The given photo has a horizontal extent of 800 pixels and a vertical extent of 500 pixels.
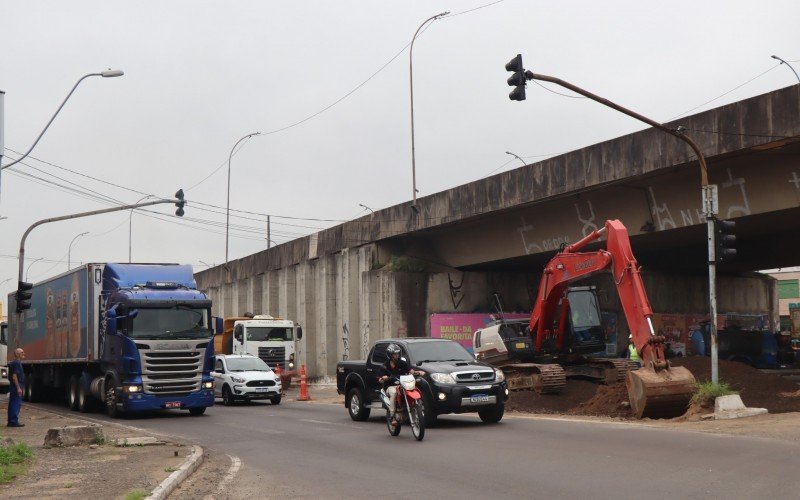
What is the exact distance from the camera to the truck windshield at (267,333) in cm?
4109

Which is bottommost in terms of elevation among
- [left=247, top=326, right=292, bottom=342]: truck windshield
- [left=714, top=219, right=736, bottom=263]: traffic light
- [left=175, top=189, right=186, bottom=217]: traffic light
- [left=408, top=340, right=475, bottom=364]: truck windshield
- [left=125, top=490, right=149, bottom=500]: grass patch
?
[left=125, top=490, right=149, bottom=500]: grass patch

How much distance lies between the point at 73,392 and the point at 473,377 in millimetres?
15141

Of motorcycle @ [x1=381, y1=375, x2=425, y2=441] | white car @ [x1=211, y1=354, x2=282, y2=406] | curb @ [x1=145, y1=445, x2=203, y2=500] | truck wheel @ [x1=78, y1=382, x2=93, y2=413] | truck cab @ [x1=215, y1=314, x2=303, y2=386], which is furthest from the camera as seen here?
truck cab @ [x1=215, y1=314, x2=303, y2=386]

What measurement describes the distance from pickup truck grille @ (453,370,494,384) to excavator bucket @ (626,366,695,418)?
3177 mm

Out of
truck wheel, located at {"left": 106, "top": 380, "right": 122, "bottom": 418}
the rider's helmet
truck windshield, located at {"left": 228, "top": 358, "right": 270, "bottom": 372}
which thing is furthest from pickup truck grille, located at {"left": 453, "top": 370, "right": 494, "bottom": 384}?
truck windshield, located at {"left": 228, "top": 358, "right": 270, "bottom": 372}

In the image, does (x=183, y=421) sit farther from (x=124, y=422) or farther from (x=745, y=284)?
(x=745, y=284)

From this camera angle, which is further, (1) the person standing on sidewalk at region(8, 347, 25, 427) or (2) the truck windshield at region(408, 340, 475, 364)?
(1) the person standing on sidewalk at region(8, 347, 25, 427)

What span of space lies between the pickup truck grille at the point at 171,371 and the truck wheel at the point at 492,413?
8.35 metres

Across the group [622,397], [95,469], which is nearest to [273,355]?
[622,397]

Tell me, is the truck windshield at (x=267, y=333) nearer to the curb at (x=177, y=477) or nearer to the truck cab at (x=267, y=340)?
the truck cab at (x=267, y=340)

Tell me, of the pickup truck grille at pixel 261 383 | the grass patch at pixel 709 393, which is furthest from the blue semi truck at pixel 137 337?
the grass patch at pixel 709 393

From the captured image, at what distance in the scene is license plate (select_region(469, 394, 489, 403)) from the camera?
18.6 metres

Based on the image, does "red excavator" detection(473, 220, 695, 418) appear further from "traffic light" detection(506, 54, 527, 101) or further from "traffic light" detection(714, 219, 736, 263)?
"traffic light" detection(506, 54, 527, 101)

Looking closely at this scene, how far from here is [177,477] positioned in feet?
38.6
